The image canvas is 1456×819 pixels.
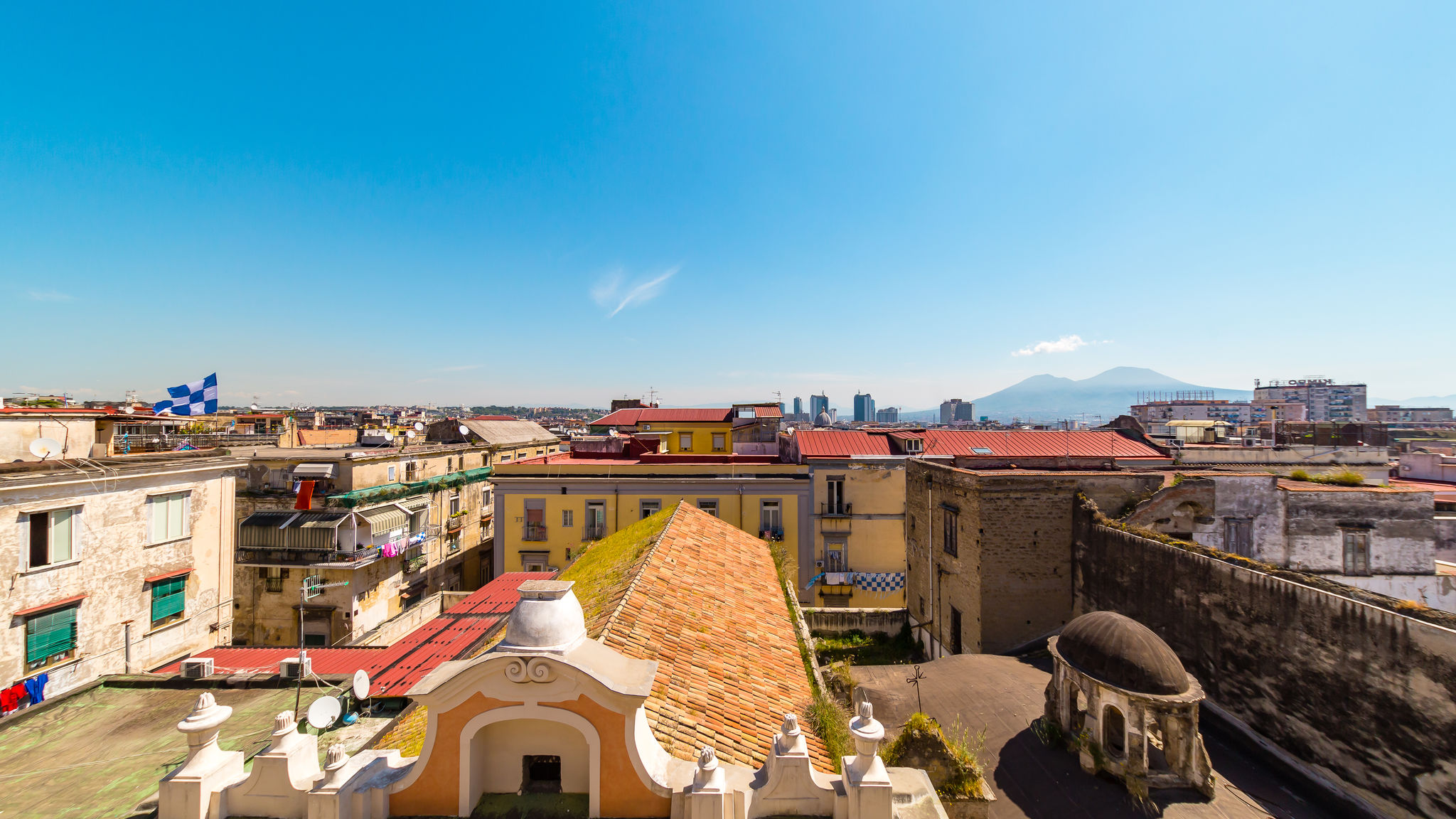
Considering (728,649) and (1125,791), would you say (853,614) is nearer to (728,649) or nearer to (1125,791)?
(1125,791)

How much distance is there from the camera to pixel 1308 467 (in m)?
32.3

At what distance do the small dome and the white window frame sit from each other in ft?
95.5

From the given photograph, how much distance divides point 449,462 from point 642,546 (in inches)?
1144

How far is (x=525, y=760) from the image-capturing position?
22.2ft

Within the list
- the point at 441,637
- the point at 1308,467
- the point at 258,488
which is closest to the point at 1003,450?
the point at 1308,467

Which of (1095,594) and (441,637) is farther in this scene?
(1095,594)

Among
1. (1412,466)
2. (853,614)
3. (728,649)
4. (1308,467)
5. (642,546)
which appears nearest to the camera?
(728,649)

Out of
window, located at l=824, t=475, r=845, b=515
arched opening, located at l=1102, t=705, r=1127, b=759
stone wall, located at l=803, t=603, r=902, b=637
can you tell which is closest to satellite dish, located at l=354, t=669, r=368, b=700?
arched opening, located at l=1102, t=705, r=1127, b=759

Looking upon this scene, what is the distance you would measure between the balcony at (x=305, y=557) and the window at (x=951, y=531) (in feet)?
96.5

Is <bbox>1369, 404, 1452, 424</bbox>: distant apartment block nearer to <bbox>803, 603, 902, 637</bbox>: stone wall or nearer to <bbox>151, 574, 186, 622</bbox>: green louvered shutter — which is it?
<bbox>803, 603, 902, 637</bbox>: stone wall

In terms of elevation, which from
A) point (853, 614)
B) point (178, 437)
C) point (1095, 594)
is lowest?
point (853, 614)

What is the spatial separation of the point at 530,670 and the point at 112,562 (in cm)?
2127

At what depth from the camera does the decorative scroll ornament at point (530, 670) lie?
6128 mm

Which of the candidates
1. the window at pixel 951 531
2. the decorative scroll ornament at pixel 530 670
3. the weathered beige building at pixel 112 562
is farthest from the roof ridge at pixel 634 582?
the weathered beige building at pixel 112 562
